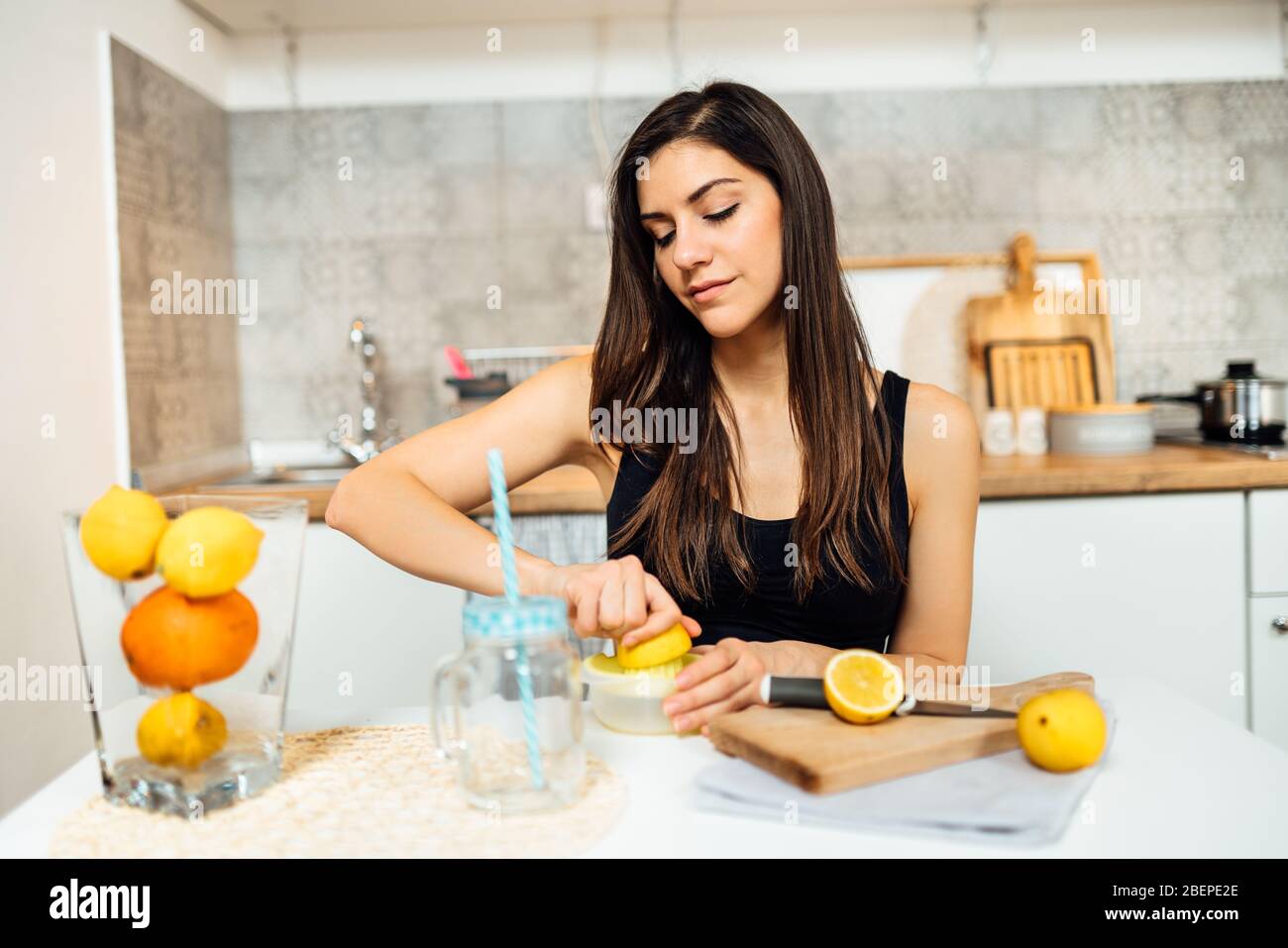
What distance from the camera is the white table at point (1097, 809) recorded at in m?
0.68

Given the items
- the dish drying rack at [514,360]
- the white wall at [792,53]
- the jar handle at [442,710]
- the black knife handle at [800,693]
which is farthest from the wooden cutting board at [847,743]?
the white wall at [792,53]

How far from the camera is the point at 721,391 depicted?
4.94ft

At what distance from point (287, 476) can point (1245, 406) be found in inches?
84.4

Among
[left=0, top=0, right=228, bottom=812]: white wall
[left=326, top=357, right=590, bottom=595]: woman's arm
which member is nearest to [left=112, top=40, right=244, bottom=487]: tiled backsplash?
[left=0, top=0, right=228, bottom=812]: white wall

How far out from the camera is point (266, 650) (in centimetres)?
77

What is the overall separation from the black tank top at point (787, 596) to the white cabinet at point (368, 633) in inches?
32.8

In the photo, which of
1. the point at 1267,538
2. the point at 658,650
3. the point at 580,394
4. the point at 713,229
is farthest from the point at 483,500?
the point at 1267,538

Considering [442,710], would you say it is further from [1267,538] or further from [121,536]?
[1267,538]

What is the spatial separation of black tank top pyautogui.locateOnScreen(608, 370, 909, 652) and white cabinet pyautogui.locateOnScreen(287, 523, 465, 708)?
83 centimetres

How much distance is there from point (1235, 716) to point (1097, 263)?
113 centimetres

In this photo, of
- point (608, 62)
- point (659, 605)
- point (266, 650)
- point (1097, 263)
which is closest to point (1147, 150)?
point (1097, 263)

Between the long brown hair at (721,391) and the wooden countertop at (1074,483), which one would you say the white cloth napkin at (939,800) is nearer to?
the long brown hair at (721,391)

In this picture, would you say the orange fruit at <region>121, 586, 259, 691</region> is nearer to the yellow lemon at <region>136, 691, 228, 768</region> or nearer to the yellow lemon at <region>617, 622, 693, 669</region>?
A: the yellow lemon at <region>136, 691, 228, 768</region>
